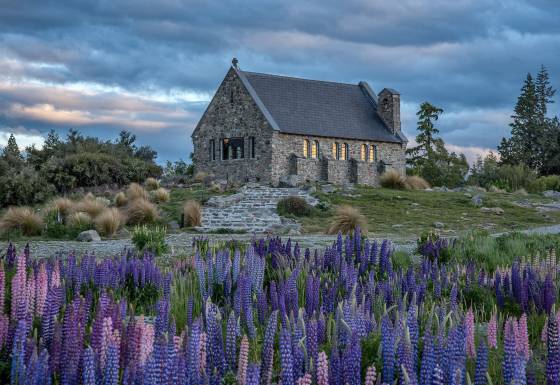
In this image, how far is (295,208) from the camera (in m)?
27.1

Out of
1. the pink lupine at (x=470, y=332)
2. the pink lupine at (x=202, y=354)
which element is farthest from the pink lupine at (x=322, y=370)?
the pink lupine at (x=470, y=332)

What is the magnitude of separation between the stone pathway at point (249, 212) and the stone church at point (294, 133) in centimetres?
803

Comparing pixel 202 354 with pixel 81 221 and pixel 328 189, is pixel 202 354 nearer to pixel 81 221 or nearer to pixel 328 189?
pixel 81 221

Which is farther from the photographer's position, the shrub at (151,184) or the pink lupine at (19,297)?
the shrub at (151,184)

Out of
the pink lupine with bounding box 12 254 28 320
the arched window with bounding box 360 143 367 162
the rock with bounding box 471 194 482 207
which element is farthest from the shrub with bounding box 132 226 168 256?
the arched window with bounding box 360 143 367 162

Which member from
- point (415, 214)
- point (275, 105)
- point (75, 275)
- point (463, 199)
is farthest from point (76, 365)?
point (275, 105)

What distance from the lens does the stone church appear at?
146 feet

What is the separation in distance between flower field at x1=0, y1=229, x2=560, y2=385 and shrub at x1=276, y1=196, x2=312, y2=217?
783 inches

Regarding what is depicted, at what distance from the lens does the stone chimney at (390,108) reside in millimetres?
49406

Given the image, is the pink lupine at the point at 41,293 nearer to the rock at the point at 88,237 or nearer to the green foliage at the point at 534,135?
the rock at the point at 88,237

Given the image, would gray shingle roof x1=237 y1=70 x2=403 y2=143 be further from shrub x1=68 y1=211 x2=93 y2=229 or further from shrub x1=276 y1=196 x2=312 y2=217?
shrub x1=68 y1=211 x2=93 y2=229

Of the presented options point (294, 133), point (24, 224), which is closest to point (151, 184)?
point (294, 133)

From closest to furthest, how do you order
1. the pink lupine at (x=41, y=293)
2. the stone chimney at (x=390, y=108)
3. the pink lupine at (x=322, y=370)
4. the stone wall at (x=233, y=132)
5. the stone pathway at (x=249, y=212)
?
the pink lupine at (x=322, y=370) → the pink lupine at (x=41, y=293) → the stone pathway at (x=249, y=212) → the stone wall at (x=233, y=132) → the stone chimney at (x=390, y=108)

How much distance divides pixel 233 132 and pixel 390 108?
11.7 meters
